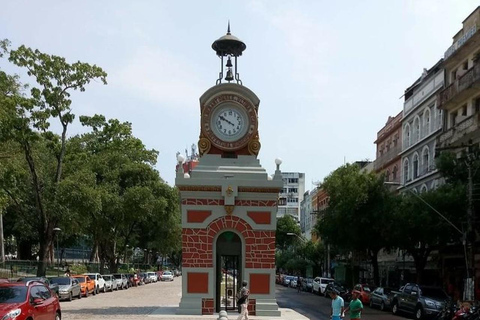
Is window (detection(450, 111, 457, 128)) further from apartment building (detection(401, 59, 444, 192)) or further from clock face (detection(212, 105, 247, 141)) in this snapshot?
clock face (detection(212, 105, 247, 141))

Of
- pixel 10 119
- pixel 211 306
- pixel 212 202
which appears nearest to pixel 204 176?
pixel 212 202

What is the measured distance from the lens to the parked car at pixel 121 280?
56.6 m

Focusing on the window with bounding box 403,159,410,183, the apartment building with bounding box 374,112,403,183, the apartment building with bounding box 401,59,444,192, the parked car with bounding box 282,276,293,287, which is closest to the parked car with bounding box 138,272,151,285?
the parked car with bounding box 282,276,293,287

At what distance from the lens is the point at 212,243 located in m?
23.1

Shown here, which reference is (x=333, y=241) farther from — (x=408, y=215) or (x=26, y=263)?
Answer: (x=26, y=263)

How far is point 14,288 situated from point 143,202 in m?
37.2

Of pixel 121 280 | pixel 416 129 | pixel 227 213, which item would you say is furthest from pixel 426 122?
pixel 227 213

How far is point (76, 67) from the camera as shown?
36.2 meters

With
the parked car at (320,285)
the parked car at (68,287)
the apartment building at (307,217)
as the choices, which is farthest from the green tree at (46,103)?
the apartment building at (307,217)

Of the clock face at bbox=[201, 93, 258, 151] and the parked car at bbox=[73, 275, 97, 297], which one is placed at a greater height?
the clock face at bbox=[201, 93, 258, 151]

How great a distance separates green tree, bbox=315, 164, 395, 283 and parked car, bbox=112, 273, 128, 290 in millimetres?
21408

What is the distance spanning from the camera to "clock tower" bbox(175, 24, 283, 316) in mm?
22922

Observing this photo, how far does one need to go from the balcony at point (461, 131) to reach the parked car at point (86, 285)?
24.6m

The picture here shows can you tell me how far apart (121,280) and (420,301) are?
1295 inches
